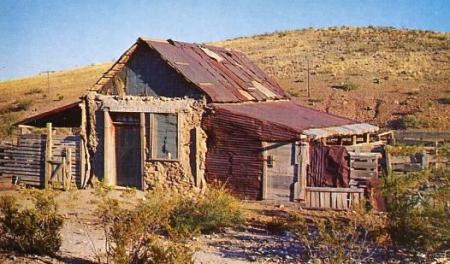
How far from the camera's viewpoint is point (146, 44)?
1750 centimetres

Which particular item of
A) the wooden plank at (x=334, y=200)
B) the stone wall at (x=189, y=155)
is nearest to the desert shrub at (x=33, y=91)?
the stone wall at (x=189, y=155)

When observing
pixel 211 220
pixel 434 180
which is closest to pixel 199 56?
pixel 211 220

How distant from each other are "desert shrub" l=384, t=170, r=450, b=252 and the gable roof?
22.9 feet

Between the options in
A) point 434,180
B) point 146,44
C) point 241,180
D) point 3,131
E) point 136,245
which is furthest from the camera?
point 3,131

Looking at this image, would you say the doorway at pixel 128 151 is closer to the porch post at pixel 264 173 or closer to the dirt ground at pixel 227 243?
the dirt ground at pixel 227 243

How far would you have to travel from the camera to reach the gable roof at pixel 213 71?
1720cm

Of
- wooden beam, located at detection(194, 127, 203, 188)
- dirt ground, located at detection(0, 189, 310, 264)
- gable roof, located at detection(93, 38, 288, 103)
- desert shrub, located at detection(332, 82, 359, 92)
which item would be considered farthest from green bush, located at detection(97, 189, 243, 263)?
desert shrub, located at detection(332, 82, 359, 92)

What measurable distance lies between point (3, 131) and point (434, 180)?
21641 mm

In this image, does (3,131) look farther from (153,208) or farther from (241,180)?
(153,208)

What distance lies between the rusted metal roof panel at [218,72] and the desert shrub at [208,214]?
4.14 m

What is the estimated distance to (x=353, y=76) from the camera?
4172 cm

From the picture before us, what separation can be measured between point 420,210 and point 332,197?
4.53m

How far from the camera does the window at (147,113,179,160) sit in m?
16.9

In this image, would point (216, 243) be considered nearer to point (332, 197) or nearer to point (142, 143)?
point (332, 197)
